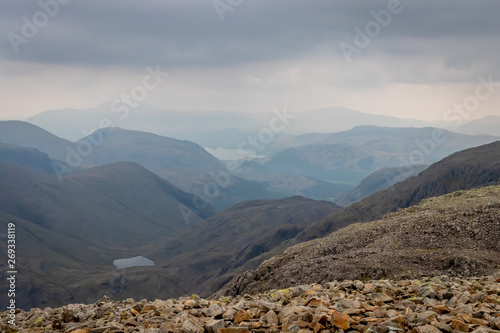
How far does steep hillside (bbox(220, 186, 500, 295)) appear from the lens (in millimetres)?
28734

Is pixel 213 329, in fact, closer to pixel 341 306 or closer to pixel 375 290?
pixel 341 306

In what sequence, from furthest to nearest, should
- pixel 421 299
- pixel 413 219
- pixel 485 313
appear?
pixel 413 219, pixel 421 299, pixel 485 313

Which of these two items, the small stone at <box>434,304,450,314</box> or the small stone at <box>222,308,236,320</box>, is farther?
the small stone at <box>222,308,236,320</box>

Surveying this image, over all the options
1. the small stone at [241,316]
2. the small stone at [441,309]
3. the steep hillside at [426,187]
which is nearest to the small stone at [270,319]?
the small stone at [241,316]

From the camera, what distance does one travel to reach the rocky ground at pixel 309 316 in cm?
1144

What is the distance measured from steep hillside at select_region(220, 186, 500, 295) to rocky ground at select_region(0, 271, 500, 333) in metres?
11.8

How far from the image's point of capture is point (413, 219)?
37781 mm

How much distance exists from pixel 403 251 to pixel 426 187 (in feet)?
399

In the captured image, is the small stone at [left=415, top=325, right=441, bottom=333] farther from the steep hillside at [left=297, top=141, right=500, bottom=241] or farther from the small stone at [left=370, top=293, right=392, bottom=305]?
the steep hillside at [left=297, top=141, right=500, bottom=241]

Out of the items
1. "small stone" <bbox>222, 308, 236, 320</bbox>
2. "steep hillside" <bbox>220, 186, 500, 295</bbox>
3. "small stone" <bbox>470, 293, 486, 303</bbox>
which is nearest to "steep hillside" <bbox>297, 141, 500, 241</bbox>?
"steep hillside" <bbox>220, 186, 500, 295</bbox>

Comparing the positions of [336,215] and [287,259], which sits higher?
[287,259]

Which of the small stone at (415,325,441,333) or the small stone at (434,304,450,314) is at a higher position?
the small stone at (415,325,441,333)

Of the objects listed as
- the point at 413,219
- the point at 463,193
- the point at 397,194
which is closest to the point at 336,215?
the point at 397,194

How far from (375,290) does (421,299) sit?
2994 millimetres
